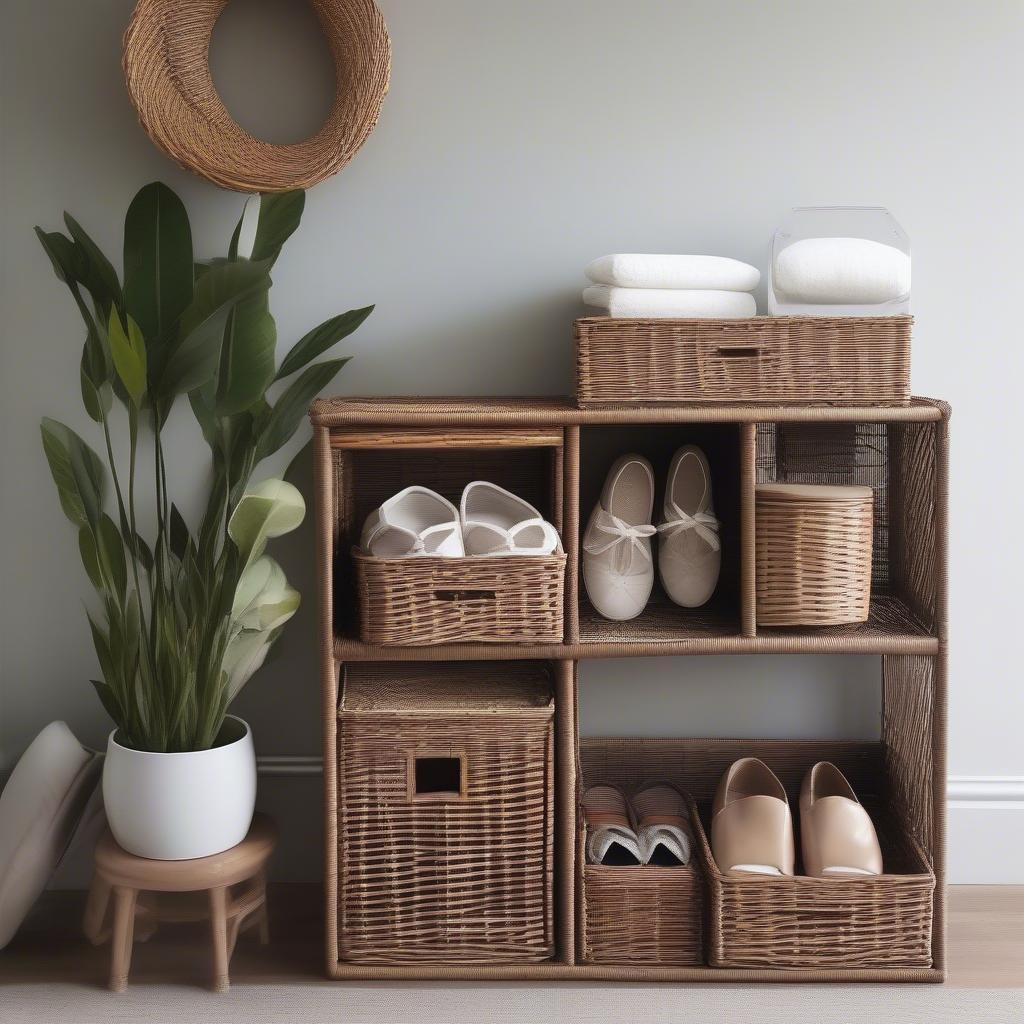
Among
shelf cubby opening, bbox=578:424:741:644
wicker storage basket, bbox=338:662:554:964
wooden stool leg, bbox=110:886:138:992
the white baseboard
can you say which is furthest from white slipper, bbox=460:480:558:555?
the white baseboard

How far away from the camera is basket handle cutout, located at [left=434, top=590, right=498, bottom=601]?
1.81 meters

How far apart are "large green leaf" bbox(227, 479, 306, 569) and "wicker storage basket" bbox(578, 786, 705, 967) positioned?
770 mm

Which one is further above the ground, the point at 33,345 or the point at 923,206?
the point at 923,206

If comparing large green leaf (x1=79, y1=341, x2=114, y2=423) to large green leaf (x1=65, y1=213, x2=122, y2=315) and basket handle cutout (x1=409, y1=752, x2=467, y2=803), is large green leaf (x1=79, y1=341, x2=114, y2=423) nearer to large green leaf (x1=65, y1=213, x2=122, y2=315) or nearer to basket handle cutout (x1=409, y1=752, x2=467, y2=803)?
large green leaf (x1=65, y1=213, x2=122, y2=315)

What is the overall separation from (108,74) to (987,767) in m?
2.23

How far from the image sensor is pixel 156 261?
1898 mm

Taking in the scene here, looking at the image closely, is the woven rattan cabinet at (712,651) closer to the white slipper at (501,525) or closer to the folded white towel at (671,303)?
the white slipper at (501,525)

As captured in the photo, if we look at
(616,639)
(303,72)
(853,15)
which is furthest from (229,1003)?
(853,15)

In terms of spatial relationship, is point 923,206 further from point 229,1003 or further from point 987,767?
point 229,1003

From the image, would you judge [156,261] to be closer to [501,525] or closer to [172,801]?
[501,525]

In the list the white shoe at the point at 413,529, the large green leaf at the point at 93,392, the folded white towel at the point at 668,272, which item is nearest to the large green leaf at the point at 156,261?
the large green leaf at the point at 93,392

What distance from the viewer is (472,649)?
182 cm

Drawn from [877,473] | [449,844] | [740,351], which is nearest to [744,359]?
[740,351]

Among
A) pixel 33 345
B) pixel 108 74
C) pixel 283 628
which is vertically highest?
pixel 108 74
